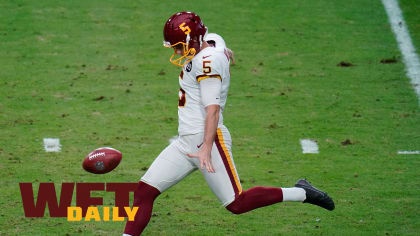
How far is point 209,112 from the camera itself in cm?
550

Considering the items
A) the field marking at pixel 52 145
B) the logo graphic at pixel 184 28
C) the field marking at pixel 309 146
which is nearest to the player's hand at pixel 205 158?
the logo graphic at pixel 184 28

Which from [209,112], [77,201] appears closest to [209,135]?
[209,112]

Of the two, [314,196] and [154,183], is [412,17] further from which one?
[154,183]

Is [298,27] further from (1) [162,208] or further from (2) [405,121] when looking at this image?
(1) [162,208]

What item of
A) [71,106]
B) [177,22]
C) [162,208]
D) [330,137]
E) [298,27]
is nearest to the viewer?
[177,22]

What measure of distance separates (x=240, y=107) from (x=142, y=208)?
354 cm

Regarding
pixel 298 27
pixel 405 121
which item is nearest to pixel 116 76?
pixel 298 27

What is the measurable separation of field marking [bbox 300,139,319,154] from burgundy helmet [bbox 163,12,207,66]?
2.76 m

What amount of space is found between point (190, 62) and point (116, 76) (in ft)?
13.8

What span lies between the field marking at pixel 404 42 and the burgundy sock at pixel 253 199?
403 centimetres

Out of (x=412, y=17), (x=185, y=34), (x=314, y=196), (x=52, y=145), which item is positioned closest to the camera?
(x=185, y=34)

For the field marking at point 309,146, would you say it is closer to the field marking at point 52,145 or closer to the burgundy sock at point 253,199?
the burgundy sock at point 253,199

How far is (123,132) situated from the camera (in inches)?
336

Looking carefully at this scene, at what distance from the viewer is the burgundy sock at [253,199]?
229 inches
